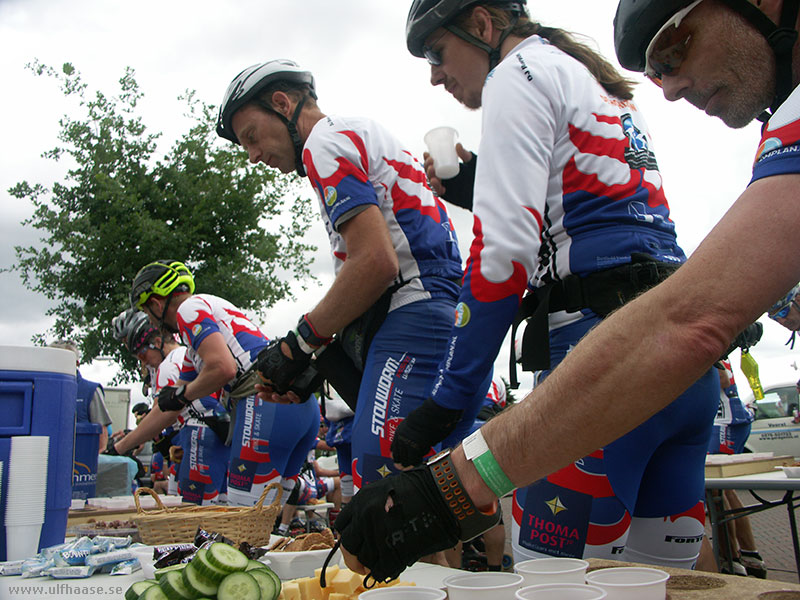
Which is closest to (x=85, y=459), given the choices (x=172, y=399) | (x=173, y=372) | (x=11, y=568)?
(x=172, y=399)

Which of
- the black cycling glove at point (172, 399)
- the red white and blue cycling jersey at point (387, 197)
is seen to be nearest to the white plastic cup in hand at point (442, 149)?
the red white and blue cycling jersey at point (387, 197)

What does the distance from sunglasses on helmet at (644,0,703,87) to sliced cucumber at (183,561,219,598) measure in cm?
171

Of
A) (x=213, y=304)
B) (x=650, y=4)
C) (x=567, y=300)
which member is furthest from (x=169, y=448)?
(x=650, y=4)

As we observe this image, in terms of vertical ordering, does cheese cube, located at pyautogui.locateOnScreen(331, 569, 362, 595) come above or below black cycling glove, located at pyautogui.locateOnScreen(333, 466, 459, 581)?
below

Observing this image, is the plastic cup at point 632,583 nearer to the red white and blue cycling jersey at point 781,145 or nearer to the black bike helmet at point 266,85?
the red white and blue cycling jersey at point 781,145

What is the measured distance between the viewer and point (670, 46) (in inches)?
68.7

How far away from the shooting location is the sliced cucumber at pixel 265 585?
142 centimetres

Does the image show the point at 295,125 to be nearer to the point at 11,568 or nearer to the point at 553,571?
the point at 11,568

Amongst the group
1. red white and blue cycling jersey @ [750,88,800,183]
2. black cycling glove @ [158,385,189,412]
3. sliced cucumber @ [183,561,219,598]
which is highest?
red white and blue cycling jersey @ [750,88,800,183]

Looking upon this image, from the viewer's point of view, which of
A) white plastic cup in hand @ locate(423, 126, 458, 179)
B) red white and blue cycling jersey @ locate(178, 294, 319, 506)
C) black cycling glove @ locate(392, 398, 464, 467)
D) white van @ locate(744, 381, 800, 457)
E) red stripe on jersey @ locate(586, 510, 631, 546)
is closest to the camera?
red stripe on jersey @ locate(586, 510, 631, 546)

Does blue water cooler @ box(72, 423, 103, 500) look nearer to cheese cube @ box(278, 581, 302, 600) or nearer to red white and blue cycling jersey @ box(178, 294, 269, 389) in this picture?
red white and blue cycling jersey @ box(178, 294, 269, 389)

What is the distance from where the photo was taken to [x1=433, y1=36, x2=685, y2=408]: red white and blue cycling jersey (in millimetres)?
1982

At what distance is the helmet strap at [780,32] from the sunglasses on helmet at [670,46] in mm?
132

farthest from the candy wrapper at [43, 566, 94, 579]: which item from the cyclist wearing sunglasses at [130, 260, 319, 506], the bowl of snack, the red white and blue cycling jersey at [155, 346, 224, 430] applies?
the red white and blue cycling jersey at [155, 346, 224, 430]
